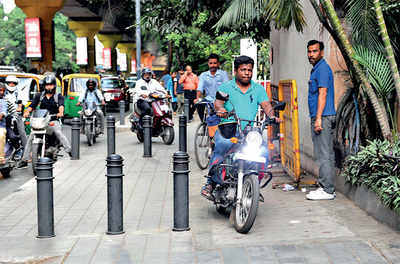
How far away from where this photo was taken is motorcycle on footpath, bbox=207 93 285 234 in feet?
21.0

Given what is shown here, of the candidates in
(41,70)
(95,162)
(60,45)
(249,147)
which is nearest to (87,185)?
(95,162)

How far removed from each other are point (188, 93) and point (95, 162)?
903cm

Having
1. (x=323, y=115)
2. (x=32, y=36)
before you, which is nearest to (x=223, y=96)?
(x=323, y=115)

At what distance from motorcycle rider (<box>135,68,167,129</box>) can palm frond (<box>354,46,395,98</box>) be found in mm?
8017

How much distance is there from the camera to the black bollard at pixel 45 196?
6.64 m

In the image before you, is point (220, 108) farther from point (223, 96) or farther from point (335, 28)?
point (335, 28)

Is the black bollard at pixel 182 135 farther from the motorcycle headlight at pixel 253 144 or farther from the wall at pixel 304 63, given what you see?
the motorcycle headlight at pixel 253 144

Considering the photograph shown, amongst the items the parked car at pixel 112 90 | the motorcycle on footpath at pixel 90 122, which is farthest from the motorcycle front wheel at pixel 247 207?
the parked car at pixel 112 90

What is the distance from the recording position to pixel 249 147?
21.4 feet

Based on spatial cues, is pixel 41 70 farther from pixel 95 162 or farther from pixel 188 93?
pixel 95 162

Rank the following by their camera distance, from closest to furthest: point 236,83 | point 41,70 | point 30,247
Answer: point 30,247 → point 236,83 → point 41,70

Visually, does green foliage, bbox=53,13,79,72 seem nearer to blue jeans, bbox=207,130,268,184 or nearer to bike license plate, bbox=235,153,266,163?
blue jeans, bbox=207,130,268,184

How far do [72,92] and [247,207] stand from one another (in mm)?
19110

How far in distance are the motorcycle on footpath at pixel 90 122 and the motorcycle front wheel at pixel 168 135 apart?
1.80 m
